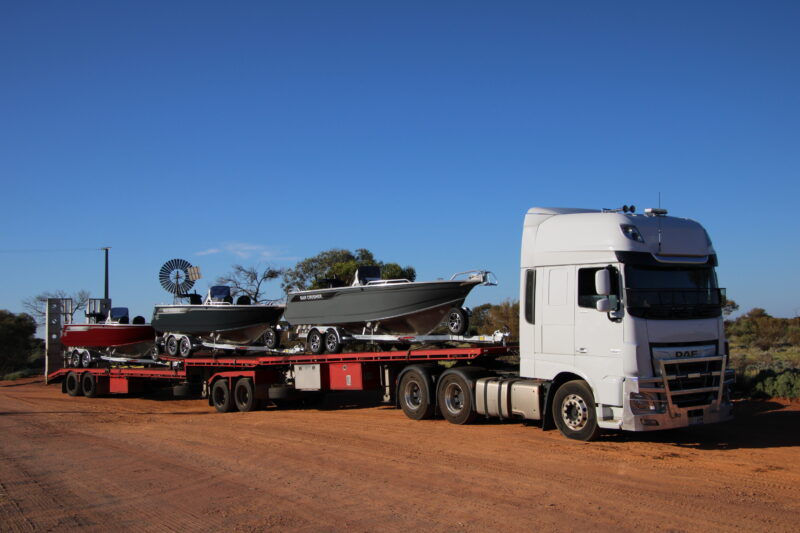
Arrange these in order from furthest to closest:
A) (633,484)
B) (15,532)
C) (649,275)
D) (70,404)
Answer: (70,404), (649,275), (633,484), (15,532)

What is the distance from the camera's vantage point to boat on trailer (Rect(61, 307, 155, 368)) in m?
24.8

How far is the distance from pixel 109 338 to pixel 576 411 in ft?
62.6

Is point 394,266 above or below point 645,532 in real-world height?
above

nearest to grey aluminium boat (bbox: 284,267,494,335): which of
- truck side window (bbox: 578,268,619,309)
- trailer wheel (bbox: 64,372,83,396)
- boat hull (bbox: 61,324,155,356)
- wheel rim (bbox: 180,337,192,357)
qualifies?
truck side window (bbox: 578,268,619,309)

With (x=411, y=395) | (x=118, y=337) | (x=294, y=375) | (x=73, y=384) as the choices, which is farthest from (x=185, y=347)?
(x=411, y=395)

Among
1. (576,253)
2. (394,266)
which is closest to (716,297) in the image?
(576,253)

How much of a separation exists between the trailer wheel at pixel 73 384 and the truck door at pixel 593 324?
20.9m

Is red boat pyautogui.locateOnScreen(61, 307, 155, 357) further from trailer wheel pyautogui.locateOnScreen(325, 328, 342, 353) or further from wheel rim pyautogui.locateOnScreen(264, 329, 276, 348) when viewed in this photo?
trailer wheel pyautogui.locateOnScreen(325, 328, 342, 353)

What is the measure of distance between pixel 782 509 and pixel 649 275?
416 cm

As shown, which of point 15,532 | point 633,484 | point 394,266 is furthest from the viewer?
point 394,266

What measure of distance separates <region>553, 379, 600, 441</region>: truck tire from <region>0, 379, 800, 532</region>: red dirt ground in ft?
0.80

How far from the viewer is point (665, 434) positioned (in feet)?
39.4

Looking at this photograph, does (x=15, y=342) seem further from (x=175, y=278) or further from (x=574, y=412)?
(x=574, y=412)

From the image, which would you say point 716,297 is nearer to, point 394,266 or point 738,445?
point 738,445
